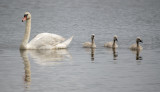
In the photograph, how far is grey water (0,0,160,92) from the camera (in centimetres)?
1280

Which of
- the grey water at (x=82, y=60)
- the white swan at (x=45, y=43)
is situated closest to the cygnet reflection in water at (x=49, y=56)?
the grey water at (x=82, y=60)

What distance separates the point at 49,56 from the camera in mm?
18578

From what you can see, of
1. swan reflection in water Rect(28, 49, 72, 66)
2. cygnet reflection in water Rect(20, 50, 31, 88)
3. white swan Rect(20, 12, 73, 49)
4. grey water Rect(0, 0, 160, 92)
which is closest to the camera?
grey water Rect(0, 0, 160, 92)

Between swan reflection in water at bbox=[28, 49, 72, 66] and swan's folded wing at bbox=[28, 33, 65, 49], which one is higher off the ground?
swan's folded wing at bbox=[28, 33, 65, 49]

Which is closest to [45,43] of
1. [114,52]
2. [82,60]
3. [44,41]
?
[44,41]

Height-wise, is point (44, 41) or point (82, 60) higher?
point (44, 41)

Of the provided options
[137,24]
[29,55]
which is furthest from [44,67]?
[137,24]

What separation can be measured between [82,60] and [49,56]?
1.85 metres

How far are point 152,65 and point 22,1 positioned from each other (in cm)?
3901

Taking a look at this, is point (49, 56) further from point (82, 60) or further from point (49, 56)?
point (82, 60)

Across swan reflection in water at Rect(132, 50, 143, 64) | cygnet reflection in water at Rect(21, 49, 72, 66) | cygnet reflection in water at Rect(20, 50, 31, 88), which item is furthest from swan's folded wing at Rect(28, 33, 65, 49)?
swan reflection in water at Rect(132, 50, 143, 64)

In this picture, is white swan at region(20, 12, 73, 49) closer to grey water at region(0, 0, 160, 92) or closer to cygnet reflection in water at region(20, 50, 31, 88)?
grey water at region(0, 0, 160, 92)

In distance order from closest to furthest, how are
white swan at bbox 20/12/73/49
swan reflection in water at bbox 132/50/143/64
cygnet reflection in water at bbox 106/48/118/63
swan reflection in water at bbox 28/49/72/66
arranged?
swan reflection in water at bbox 28/49/72/66
swan reflection in water at bbox 132/50/143/64
cygnet reflection in water at bbox 106/48/118/63
white swan at bbox 20/12/73/49

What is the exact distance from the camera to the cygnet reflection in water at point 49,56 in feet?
54.6
